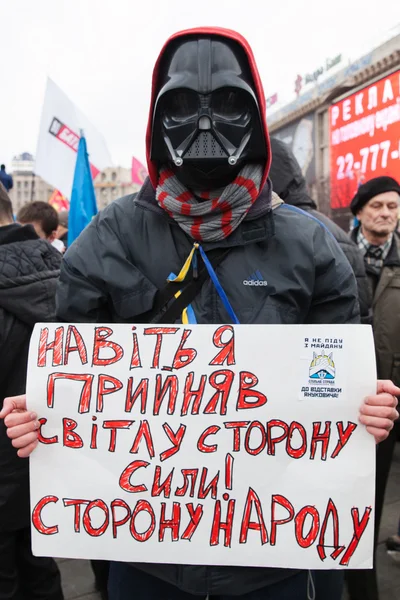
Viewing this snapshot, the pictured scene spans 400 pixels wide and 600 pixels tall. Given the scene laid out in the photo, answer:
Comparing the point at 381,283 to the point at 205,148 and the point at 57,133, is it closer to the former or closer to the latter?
the point at 205,148

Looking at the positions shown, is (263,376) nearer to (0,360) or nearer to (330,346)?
(330,346)

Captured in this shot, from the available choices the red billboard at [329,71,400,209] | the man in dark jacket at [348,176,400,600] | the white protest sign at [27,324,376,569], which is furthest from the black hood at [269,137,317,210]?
the red billboard at [329,71,400,209]

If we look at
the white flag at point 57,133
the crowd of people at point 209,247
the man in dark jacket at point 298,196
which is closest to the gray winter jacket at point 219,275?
the crowd of people at point 209,247

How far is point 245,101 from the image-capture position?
126 centimetres

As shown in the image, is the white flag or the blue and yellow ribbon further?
the white flag

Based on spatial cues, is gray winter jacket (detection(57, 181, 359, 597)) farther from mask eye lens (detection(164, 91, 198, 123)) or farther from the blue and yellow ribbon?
mask eye lens (detection(164, 91, 198, 123))

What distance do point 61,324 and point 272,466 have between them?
591 mm

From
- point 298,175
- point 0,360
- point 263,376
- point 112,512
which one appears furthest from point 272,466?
point 298,175

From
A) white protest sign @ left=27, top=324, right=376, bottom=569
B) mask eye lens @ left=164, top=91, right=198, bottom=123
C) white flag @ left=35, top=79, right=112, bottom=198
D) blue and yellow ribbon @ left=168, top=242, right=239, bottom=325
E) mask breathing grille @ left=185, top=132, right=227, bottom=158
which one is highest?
white flag @ left=35, top=79, right=112, bottom=198

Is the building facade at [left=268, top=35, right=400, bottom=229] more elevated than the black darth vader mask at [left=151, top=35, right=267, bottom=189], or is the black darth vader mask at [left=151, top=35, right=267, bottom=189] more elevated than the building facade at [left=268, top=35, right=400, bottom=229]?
the building facade at [left=268, top=35, right=400, bottom=229]

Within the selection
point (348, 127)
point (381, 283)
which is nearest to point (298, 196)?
point (381, 283)

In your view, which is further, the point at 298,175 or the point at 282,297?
the point at 298,175

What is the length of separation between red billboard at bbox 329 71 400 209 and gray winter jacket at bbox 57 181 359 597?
12.9m

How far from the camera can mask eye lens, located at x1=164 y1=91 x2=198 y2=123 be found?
1239 mm
